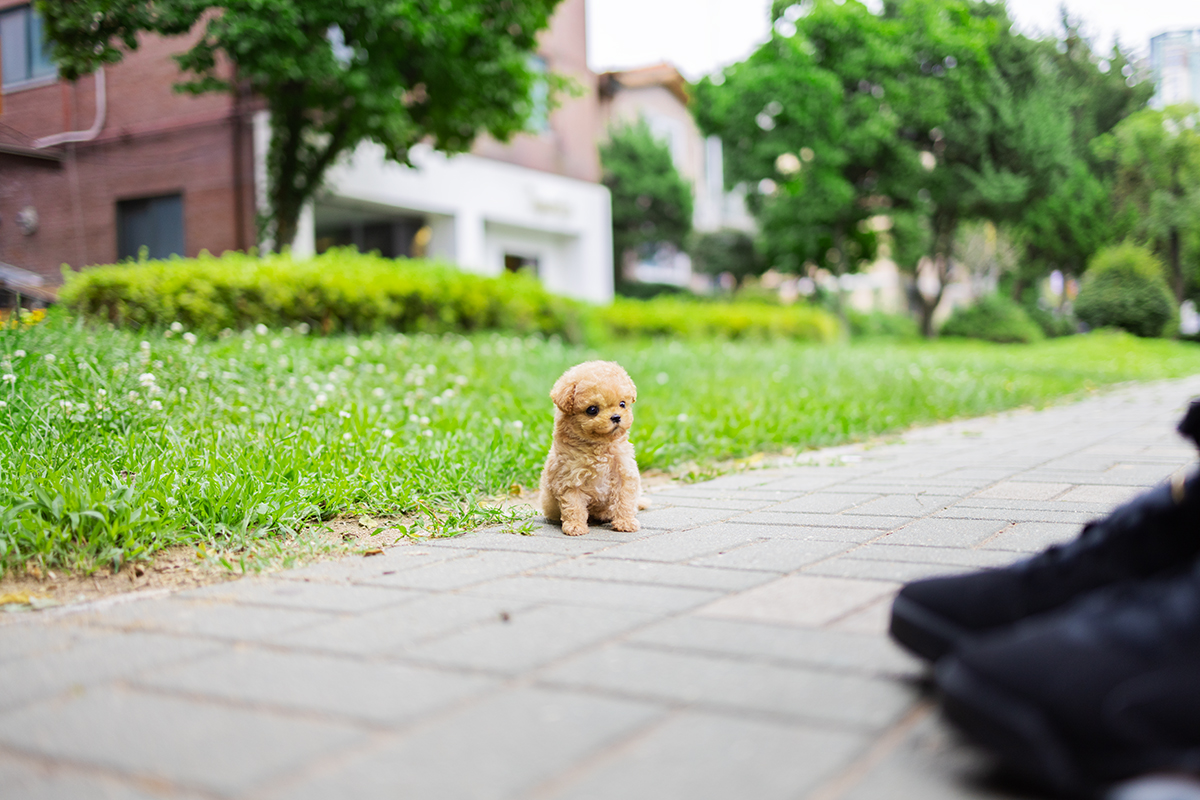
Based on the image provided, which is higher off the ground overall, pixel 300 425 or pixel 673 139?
pixel 673 139

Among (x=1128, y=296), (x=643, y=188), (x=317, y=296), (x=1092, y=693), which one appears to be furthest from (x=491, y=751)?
(x=1128, y=296)

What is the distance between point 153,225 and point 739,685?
12923 mm

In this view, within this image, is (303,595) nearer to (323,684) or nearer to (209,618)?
(209,618)

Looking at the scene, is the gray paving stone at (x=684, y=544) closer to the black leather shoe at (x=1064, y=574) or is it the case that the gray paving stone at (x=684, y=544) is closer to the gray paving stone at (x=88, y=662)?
the black leather shoe at (x=1064, y=574)

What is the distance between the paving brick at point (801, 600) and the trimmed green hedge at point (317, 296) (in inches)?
234

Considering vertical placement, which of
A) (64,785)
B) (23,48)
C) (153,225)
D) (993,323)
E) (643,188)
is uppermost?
(643,188)

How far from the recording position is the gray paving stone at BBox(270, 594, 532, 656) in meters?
2.01

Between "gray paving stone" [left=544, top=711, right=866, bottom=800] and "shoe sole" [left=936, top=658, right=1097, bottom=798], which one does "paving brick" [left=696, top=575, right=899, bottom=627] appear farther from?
"shoe sole" [left=936, top=658, right=1097, bottom=798]

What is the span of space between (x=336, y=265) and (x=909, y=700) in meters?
7.84

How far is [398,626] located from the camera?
2.15m

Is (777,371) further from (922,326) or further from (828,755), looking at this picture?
(922,326)

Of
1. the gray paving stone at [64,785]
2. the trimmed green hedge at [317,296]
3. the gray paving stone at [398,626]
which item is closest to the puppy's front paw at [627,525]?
the gray paving stone at [398,626]

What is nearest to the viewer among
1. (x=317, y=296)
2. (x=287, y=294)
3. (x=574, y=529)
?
(x=574, y=529)

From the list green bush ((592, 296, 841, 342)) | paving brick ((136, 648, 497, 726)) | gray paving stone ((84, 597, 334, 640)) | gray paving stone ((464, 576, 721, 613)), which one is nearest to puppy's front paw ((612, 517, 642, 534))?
gray paving stone ((464, 576, 721, 613))
